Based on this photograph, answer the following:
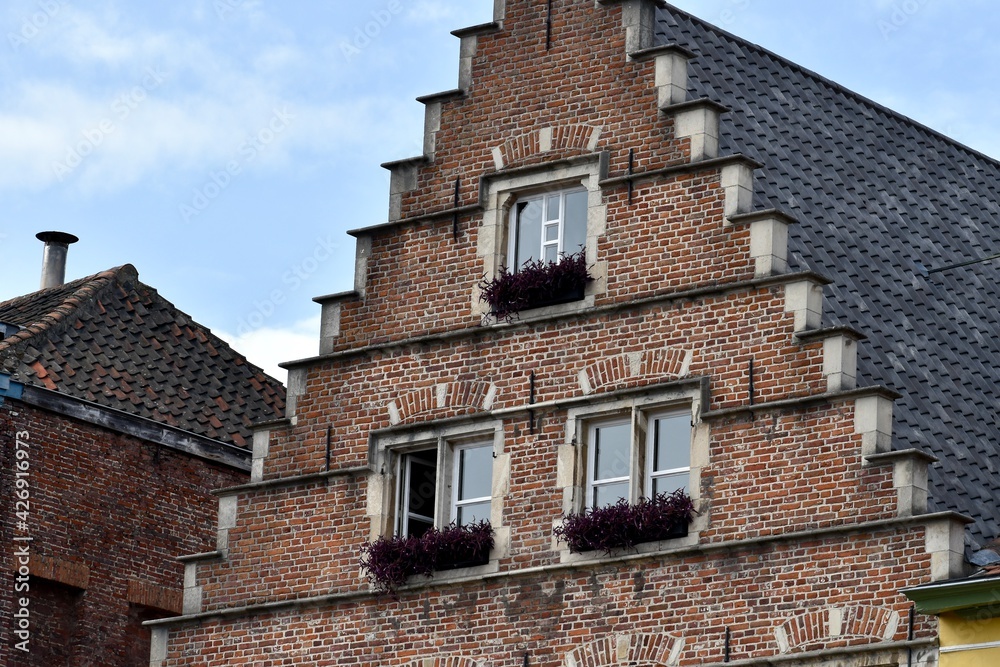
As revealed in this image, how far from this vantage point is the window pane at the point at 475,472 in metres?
24.0

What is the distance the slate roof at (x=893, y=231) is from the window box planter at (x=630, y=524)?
6.87 feet

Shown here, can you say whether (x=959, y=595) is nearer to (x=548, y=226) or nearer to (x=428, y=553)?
(x=428, y=553)

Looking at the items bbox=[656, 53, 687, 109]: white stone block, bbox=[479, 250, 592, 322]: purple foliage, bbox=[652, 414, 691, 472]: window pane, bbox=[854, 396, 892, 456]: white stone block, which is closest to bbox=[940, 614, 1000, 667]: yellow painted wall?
bbox=[854, 396, 892, 456]: white stone block

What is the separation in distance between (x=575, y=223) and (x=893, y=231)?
150 inches

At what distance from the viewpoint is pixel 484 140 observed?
25.2 metres

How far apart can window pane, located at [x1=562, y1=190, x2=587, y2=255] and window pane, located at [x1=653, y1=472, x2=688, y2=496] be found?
2657 millimetres

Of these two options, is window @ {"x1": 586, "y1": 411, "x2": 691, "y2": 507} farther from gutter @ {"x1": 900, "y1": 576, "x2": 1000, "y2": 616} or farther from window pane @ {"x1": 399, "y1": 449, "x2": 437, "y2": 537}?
gutter @ {"x1": 900, "y1": 576, "x2": 1000, "y2": 616}

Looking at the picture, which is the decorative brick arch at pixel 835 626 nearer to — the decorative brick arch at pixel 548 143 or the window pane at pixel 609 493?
the window pane at pixel 609 493

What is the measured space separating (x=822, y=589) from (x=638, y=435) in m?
2.55

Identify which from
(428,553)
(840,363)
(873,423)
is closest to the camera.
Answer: (873,423)

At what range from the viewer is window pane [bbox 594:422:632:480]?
23219 millimetres

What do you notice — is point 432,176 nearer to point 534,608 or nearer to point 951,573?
point 534,608

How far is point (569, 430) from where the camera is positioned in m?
23.5

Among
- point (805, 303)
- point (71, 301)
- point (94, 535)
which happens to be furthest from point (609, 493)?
point (71, 301)
